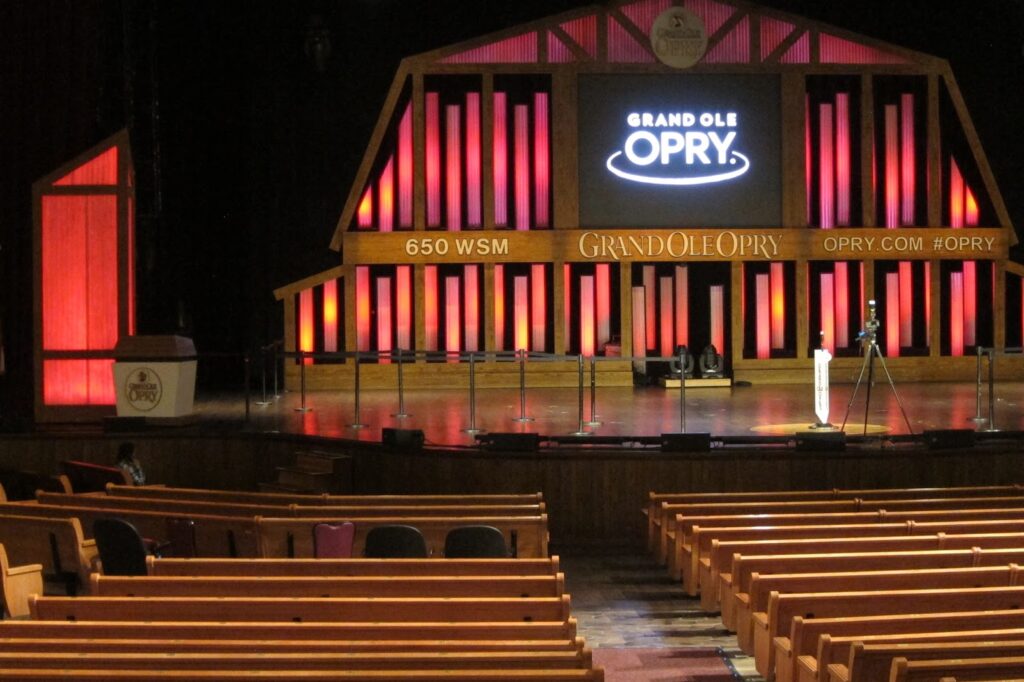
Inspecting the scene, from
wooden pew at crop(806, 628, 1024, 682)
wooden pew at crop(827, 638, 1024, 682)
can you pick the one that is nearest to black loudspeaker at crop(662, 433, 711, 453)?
wooden pew at crop(806, 628, 1024, 682)

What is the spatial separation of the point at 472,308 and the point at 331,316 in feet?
6.50

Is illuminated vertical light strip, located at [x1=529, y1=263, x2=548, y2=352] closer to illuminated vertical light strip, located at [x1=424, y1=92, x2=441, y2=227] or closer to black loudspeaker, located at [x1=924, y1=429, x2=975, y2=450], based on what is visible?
illuminated vertical light strip, located at [x1=424, y1=92, x2=441, y2=227]

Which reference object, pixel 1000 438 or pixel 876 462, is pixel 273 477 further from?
pixel 1000 438

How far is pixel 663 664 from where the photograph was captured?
708cm

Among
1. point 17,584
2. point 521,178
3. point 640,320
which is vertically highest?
point 521,178

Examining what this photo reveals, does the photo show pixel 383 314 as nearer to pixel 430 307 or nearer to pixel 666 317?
pixel 430 307

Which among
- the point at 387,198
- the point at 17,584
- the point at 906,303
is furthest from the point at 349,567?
the point at 906,303

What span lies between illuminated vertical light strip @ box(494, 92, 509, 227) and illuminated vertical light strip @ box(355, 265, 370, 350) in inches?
79.7

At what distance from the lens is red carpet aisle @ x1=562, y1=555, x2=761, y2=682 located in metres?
6.98

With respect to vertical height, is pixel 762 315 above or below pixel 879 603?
above

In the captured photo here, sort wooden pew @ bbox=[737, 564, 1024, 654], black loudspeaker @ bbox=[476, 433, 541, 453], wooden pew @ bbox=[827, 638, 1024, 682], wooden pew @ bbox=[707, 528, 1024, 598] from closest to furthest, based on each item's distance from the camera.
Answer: wooden pew @ bbox=[827, 638, 1024, 682], wooden pew @ bbox=[737, 564, 1024, 654], wooden pew @ bbox=[707, 528, 1024, 598], black loudspeaker @ bbox=[476, 433, 541, 453]

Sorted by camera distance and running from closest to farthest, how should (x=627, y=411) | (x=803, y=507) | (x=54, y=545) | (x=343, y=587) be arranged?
1. (x=343, y=587)
2. (x=54, y=545)
3. (x=803, y=507)
4. (x=627, y=411)

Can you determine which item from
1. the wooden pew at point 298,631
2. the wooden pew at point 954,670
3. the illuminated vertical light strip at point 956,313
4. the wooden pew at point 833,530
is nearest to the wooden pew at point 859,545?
the wooden pew at point 833,530

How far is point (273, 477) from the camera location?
13.3 metres
